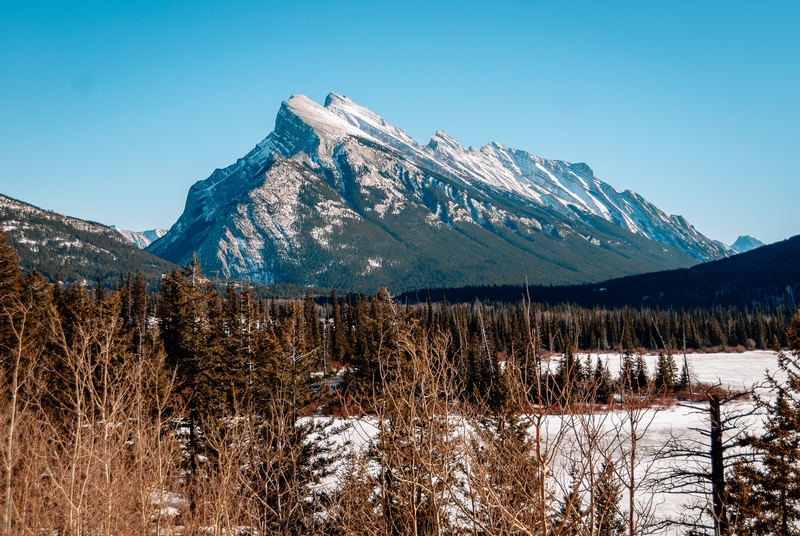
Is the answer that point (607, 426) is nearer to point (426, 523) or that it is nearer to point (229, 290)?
point (426, 523)

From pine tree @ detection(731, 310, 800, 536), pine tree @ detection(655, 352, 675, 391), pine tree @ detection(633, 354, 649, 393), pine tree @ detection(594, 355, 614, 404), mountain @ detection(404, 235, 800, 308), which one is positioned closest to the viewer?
pine tree @ detection(594, 355, 614, 404)

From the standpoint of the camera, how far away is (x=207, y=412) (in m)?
22.8

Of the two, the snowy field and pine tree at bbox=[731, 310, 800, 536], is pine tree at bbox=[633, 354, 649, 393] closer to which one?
the snowy field

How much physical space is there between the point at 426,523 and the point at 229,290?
1428 inches

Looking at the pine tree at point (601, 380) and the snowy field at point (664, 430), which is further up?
the pine tree at point (601, 380)

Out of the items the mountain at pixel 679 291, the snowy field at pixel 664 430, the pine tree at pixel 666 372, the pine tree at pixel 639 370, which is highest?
the mountain at pixel 679 291

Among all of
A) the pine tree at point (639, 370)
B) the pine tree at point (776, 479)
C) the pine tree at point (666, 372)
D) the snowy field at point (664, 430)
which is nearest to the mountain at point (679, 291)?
the snowy field at point (664, 430)

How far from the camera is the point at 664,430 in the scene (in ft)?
128

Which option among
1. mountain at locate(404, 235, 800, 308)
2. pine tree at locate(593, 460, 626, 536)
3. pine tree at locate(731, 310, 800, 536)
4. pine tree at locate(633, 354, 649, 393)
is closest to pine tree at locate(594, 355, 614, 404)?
pine tree at locate(633, 354, 649, 393)

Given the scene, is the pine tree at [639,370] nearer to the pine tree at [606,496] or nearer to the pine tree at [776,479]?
the pine tree at [606,496]

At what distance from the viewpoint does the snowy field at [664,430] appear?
14.3 metres

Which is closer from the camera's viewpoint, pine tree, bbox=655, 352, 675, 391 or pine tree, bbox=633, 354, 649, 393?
pine tree, bbox=633, 354, 649, 393

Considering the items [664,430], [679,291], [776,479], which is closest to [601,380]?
[776,479]

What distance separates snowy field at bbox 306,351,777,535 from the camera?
14297mm
